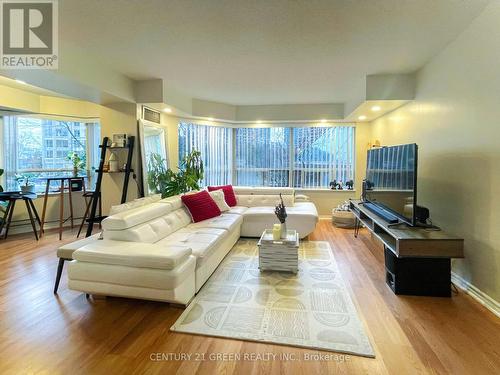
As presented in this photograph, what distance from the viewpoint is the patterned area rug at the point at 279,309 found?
2012 millimetres

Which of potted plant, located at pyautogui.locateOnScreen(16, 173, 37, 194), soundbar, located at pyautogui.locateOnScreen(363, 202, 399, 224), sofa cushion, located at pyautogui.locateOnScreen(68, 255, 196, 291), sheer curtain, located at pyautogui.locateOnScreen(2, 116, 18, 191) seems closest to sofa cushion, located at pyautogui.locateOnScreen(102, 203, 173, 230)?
sofa cushion, located at pyautogui.locateOnScreen(68, 255, 196, 291)

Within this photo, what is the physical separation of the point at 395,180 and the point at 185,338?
2.70 m

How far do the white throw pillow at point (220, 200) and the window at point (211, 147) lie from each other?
1.54 m

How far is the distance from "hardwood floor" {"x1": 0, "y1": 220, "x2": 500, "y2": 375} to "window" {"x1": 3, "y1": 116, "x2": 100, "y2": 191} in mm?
3232

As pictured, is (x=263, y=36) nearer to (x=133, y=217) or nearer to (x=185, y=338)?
(x=133, y=217)

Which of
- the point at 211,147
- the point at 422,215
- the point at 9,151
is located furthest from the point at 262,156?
the point at 9,151

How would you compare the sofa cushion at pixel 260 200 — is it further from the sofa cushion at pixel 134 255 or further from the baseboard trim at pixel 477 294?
the sofa cushion at pixel 134 255

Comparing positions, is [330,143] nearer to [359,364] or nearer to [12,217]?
[359,364]

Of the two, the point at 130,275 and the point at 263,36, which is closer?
the point at 130,275

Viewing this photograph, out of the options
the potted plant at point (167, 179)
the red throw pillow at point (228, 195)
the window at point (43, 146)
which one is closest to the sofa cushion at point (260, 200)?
the red throw pillow at point (228, 195)

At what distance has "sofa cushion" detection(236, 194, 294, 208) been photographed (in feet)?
17.4

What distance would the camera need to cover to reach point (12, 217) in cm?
494

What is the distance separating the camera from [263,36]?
279 centimetres

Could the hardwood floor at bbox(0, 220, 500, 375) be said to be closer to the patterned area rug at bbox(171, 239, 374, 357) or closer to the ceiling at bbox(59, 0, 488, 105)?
the patterned area rug at bbox(171, 239, 374, 357)
